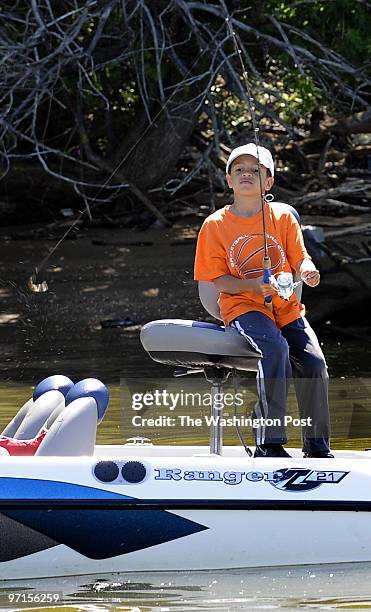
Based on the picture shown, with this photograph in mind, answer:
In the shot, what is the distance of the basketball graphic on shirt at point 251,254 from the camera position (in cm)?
557

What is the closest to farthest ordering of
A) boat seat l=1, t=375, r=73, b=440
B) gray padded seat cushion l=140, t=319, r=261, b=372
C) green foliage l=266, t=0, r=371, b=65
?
gray padded seat cushion l=140, t=319, r=261, b=372
boat seat l=1, t=375, r=73, b=440
green foliage l=266, t=0, r=371, b=65

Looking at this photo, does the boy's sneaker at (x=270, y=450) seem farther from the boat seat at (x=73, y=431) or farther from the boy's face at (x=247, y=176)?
the boy's face at (x=247, y=176)

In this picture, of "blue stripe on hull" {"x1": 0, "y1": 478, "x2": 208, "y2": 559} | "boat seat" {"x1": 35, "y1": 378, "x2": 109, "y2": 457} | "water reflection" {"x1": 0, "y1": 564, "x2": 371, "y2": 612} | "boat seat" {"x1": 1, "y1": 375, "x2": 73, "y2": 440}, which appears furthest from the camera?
"boat seat" {"x1": 1, "y1": 375, "x2": 73, "y2": 440}

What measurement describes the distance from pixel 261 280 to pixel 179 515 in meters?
0.98

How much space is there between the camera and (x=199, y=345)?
5.52m

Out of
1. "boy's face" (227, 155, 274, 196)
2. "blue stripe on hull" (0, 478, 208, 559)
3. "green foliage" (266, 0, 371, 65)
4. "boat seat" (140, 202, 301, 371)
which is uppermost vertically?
"boy's face" (227, 155, 274, 196)

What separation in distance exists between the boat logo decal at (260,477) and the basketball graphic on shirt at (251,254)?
81cm

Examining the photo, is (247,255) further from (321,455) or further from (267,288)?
(321,455)

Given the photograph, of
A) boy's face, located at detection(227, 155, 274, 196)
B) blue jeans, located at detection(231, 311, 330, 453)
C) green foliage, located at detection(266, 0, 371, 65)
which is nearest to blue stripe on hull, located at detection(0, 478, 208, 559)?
blue jeans, located at detection(231, 311, 330, 453)

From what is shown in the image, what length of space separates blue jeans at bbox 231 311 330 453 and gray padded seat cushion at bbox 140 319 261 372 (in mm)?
61

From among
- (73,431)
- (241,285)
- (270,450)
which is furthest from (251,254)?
(73,431)

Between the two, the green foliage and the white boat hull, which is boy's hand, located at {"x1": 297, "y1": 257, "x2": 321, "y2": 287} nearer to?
the white boat hull

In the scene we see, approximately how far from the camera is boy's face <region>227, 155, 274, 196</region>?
18.3ft

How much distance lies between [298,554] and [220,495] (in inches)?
15.9
